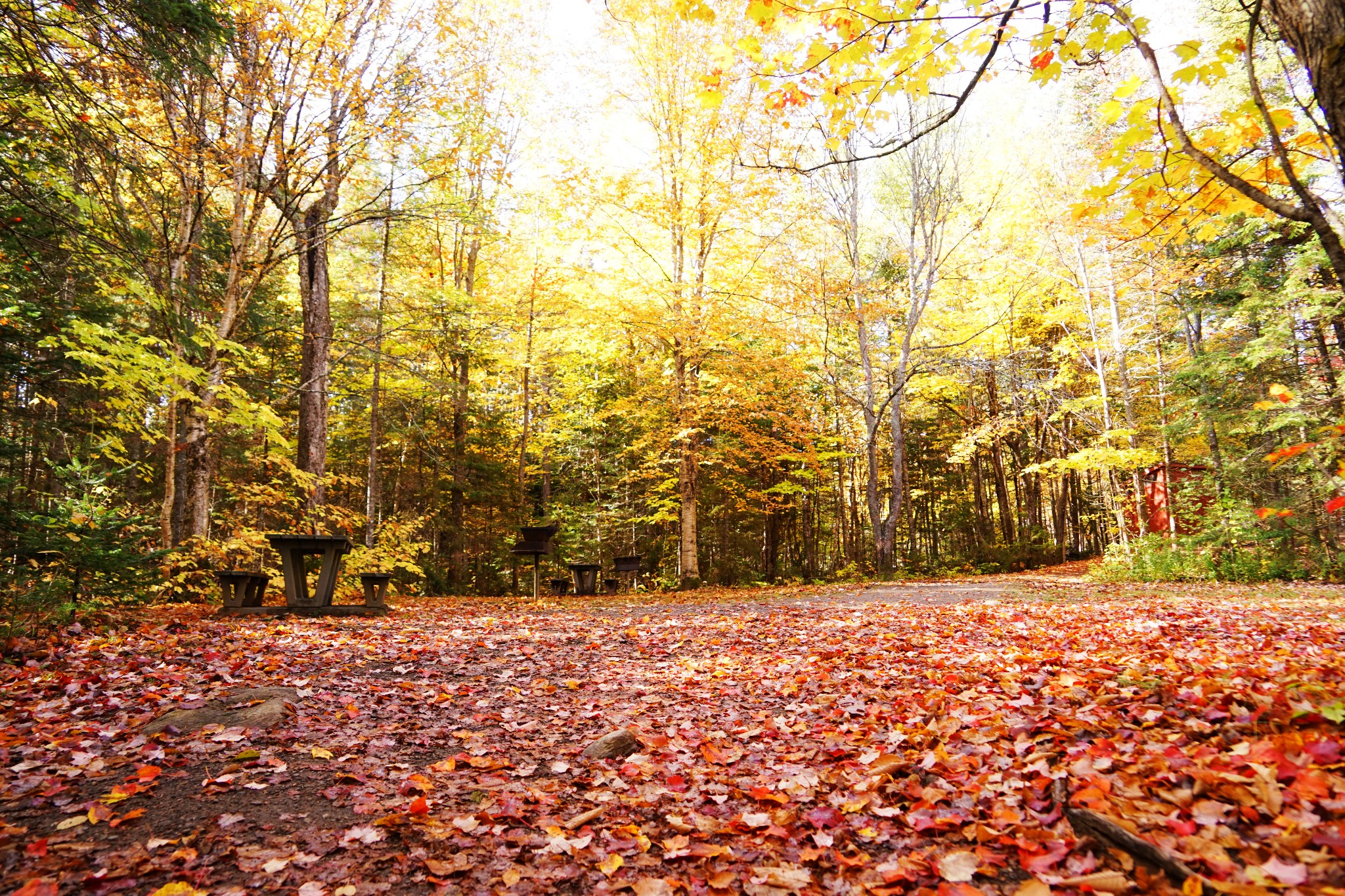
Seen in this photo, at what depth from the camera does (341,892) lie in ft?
6.76

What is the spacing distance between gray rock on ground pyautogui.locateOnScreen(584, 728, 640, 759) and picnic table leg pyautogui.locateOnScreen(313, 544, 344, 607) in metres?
5.66

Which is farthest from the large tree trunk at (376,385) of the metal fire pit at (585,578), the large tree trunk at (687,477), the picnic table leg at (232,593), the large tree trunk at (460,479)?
the large tree trunk at (687,477)

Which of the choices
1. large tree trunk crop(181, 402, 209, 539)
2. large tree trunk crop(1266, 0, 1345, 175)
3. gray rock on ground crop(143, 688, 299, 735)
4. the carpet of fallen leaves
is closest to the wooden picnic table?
large tree trunk crop(181, 402, 209, 539)

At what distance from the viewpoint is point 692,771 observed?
3119 millimetres

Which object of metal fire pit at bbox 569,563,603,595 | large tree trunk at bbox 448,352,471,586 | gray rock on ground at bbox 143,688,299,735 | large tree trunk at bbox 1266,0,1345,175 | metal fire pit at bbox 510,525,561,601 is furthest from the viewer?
large tree trunk at bbox 448,352,471,586

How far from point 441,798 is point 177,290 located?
7049 millimetres

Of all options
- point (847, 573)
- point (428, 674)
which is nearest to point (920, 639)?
point (428, 674)

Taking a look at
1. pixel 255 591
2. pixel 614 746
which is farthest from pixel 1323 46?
pixel 255 591

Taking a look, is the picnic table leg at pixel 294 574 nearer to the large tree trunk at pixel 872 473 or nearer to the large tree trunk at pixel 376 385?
the large tree trunk at pixel 376 385

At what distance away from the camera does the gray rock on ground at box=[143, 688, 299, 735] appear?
3266 mm

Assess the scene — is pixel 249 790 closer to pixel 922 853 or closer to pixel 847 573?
pixel 922 853

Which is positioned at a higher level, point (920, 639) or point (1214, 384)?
point (1214, 384)

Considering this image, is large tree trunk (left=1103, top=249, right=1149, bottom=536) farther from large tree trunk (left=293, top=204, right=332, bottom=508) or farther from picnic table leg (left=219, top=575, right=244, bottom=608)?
picnic table leg (left=219, top=575, right=244, bottom=608)

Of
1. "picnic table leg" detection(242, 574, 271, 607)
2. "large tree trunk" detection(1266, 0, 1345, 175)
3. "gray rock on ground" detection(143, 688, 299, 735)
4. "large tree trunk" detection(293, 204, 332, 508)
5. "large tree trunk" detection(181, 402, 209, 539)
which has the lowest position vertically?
"gray rock on ground" detection(143, 688, 299, 735)
